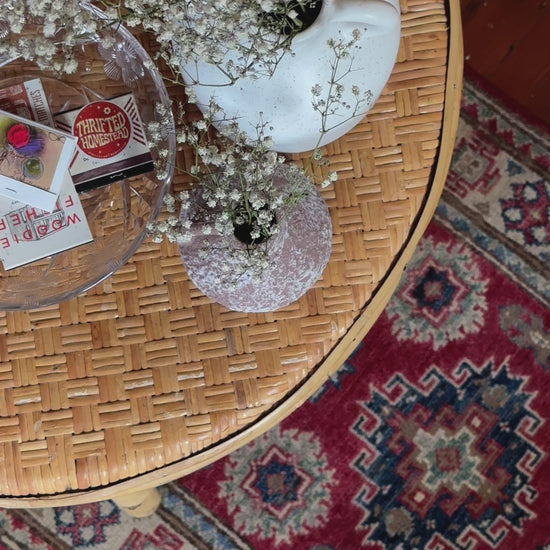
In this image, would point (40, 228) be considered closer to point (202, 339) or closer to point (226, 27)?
point (202, 339)

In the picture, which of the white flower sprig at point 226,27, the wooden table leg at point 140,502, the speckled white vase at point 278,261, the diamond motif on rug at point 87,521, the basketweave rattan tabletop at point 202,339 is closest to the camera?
the white flower sprig at point 226,27

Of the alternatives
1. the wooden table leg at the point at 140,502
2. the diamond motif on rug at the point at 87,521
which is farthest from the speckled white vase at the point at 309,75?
the diamond motif on rug at the point at 87,521

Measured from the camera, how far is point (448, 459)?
1114 millimetres

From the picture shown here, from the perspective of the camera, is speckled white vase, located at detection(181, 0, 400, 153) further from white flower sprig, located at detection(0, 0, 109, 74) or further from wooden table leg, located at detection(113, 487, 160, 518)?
wooden table leg, located at detection(113, 487, 160, 518)

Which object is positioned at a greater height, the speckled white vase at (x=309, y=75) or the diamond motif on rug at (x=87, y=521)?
the speckled white vase at (x=309, y=75)

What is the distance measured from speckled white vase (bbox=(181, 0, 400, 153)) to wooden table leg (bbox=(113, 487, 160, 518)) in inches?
21.7

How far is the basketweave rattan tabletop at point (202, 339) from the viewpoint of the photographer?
0.69m

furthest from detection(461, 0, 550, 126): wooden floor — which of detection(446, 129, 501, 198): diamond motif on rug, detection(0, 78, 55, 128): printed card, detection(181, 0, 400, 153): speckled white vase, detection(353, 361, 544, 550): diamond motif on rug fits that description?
detection(0, 78, 55, 128): printed card

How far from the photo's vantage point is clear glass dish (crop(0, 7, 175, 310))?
2.23 ft

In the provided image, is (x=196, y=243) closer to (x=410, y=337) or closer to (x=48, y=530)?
(x=410, y=337)

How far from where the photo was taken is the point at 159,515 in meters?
1.09

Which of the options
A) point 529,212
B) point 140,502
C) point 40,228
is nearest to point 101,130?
point 40,228

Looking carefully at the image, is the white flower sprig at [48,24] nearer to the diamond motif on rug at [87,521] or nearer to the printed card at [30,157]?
the printed card at [30,157]

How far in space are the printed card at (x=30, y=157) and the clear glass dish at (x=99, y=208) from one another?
43 mm
